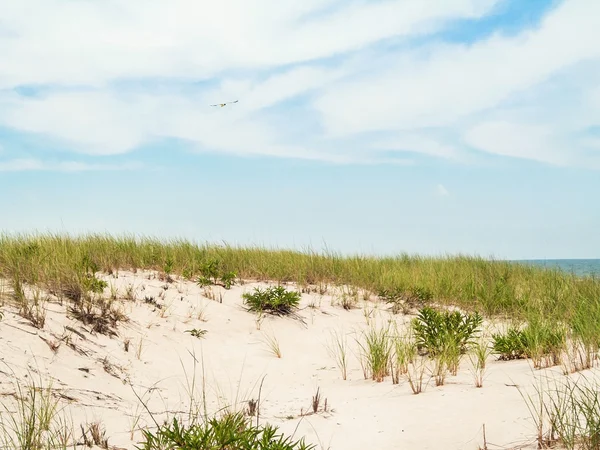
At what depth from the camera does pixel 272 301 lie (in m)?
8.02

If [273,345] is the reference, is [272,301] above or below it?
above

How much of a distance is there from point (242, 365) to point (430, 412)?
9.06ft

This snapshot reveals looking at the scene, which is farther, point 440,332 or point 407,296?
point 407,296

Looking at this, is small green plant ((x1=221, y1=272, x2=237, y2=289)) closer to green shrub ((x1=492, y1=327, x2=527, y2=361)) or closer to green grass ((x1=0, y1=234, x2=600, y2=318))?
green grass ((x1=0, y1=234, x2=600, y2=318))

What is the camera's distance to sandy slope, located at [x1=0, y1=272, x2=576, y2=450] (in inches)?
161

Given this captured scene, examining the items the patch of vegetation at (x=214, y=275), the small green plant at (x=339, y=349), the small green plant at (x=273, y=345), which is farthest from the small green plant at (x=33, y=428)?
the patch of vegetation at (x=214, y=275)

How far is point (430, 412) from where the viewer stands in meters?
4.38

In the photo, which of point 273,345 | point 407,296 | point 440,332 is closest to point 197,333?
point 273,345

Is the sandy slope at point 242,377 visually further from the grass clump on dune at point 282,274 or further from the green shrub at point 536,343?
the grass clump on dune at point 282,274

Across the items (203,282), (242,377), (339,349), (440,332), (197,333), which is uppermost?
(203,282)

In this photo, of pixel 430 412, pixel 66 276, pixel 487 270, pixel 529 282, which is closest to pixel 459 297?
pixel 529 282

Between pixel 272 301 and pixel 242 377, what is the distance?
196cm

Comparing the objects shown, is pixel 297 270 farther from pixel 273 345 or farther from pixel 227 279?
pixel 273 345

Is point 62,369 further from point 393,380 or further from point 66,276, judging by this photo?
point 393,380
